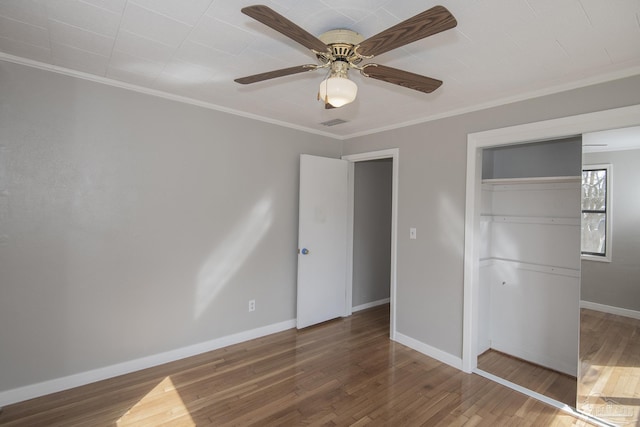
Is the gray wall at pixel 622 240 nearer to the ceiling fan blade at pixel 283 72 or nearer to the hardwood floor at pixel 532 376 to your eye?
the hardwood floor at pixel 532 376

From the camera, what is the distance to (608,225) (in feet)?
7.50

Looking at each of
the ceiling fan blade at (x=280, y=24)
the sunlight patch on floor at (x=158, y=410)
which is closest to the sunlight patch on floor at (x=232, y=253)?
the sunlight patch on floor at (x=158, y=410)

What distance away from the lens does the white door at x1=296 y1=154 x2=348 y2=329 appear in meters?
3.74

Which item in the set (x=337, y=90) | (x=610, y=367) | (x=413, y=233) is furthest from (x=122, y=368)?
(x=610, y=367)

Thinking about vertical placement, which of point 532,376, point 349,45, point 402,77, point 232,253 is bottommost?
point 532,376

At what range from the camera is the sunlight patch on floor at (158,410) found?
214 cm

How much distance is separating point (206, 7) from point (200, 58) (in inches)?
24.0

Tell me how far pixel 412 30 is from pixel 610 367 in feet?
8.92

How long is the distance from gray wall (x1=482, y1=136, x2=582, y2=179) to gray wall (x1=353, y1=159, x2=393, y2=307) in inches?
64.8

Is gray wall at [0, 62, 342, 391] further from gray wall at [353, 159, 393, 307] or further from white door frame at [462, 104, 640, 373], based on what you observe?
white door frame at [462, 104, 640, 373]

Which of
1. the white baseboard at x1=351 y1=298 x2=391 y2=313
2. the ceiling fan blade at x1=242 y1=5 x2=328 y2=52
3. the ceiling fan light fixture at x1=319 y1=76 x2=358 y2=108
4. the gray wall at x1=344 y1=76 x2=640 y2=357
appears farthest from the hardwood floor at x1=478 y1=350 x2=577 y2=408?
the ceiling fan blade at x1=242 y1=5 x2=328 y2=52

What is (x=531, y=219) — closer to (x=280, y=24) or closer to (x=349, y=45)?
(x=349, y=45)

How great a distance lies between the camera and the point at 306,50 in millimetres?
1979

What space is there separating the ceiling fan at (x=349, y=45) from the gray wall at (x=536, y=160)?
2101 mm
